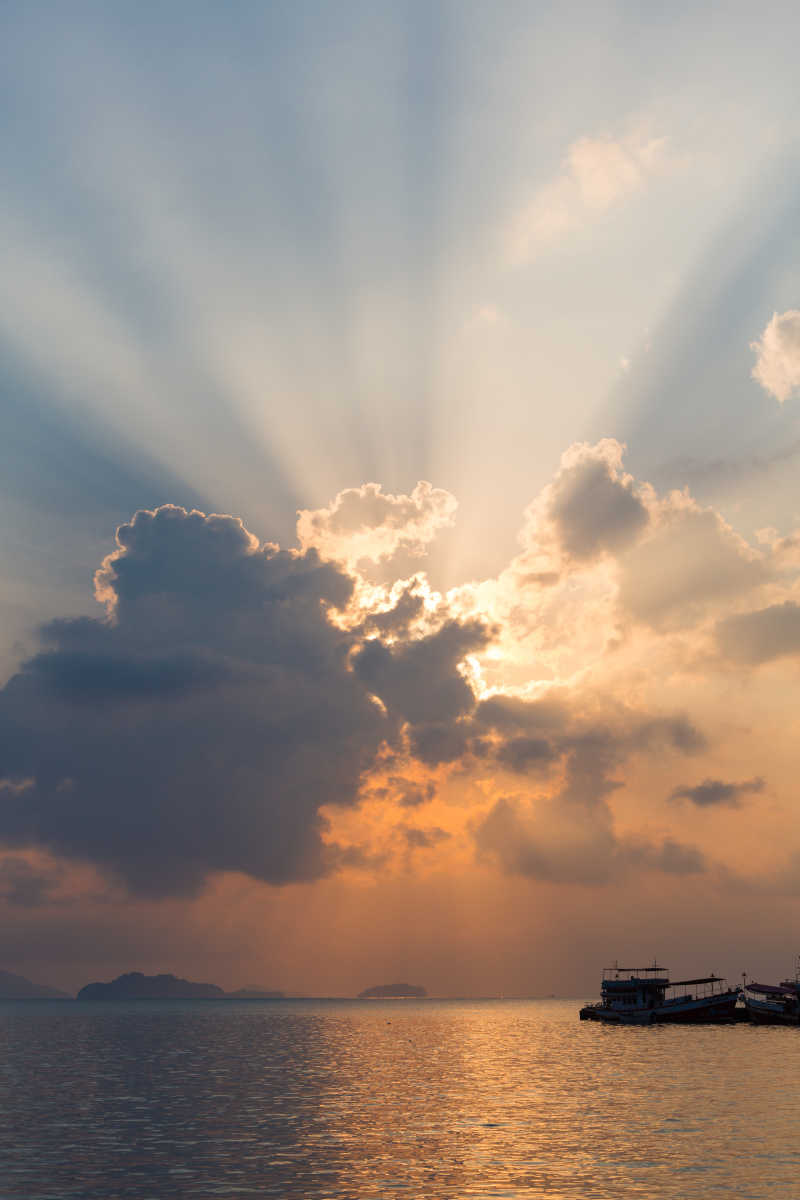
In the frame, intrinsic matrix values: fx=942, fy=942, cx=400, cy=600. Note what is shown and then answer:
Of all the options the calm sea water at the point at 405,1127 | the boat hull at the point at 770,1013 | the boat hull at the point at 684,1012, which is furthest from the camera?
the boat hull at the point at 684,1012

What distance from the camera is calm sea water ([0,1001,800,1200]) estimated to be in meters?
45.1

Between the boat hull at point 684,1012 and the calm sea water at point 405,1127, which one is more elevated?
the boat hull at point 684,1012

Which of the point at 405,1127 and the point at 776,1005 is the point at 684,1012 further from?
the point at 405,1127

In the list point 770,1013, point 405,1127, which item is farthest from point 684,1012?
point 405,1127

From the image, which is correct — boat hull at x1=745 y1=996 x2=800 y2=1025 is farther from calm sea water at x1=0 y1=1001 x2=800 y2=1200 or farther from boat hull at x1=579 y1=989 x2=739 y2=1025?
calm sea water at x1=0 y1=1001 x2=800 y2=1200

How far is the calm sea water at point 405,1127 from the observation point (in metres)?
45.1

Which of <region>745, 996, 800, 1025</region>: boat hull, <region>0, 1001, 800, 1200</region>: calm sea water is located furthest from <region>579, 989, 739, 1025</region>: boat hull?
<region>0, 1001, 800, 1200</region>: calm sea water

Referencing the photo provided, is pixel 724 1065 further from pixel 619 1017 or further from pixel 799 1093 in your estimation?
pixel 619 1017

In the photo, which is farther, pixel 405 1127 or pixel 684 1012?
pixel 684 1012

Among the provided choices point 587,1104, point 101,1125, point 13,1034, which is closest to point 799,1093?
point 587,1104

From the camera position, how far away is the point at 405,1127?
61.9 meters

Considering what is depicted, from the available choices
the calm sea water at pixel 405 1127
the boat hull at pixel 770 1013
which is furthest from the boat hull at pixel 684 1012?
the calm sea water at pixel 405 1127

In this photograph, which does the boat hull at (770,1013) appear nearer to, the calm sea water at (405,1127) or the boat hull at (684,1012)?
the boat hull at (684,1012)

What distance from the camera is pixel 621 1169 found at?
156ft
